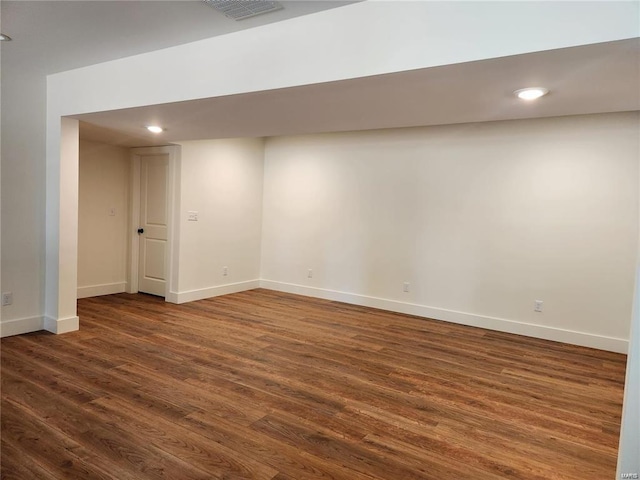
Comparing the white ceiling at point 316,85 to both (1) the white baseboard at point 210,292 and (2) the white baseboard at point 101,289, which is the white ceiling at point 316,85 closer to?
(1) the white baseboard at point 210,292

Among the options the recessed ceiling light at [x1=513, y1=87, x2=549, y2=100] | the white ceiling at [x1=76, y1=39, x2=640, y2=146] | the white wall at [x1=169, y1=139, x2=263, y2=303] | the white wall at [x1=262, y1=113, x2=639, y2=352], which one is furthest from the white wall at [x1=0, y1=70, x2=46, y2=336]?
the recessed ceiling light at [x1=513, y1=87, x2=549, y2=100]

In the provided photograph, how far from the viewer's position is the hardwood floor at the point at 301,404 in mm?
2096

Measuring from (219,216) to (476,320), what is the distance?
377 centimetres

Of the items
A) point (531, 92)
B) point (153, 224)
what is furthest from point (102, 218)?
point (531, 92)

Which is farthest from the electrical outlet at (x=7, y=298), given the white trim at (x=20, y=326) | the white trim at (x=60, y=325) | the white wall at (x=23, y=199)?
the white trim at (x=60, y=325)

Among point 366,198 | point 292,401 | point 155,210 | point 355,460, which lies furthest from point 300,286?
point 355,460

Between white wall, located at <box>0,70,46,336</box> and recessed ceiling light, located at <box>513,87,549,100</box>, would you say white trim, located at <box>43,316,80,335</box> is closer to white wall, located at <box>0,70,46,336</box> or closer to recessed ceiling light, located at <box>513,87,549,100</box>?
white wall, located at <box>0,70,46,336</box>

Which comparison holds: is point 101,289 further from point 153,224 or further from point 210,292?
point 210,292

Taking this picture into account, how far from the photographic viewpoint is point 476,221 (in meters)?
4.74

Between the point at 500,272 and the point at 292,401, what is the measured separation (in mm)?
3006

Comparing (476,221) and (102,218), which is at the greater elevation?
(476,221)

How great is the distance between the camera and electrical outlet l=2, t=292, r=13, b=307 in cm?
383

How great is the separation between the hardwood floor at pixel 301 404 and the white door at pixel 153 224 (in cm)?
150

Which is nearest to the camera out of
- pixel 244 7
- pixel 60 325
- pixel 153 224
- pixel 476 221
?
pixel 244 7
